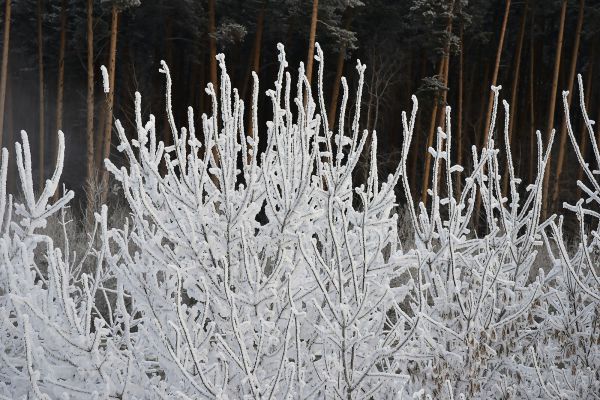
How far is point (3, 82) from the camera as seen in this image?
18.1 meters

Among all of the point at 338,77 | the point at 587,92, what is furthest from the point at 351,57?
the point at 587,92

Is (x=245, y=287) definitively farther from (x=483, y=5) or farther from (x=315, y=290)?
(x=483, y=5)

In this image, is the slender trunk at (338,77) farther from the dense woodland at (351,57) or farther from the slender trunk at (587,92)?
the slender trunk at (587,92)

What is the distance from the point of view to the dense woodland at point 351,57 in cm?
1886

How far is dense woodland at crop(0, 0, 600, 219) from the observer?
18.9m

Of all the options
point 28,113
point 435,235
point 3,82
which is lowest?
point 28,113

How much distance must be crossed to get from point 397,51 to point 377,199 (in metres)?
21.1

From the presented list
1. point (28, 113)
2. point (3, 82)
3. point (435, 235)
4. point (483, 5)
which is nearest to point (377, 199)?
point (435, 235)

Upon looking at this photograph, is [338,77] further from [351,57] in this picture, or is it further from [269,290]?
[269,290]

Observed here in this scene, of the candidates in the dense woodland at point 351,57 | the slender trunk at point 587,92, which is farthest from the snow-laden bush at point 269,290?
the slender trunk at point 587,92

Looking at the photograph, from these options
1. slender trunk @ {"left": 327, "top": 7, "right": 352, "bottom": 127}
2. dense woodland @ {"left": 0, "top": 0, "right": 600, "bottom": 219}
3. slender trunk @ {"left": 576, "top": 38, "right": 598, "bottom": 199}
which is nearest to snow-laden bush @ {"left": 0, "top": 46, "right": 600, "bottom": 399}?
slender trunk @ {"left": 327, "top": 7, "right": 352, "bottom": 127}

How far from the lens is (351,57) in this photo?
25.7m

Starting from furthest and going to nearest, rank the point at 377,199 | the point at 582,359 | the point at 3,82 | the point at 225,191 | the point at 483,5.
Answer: the point at 483,5, the point at 3,82, the point at 582,359, the point at 377,199, the point at 225,191

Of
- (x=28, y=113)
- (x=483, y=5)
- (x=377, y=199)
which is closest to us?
(x=377, y=199)
